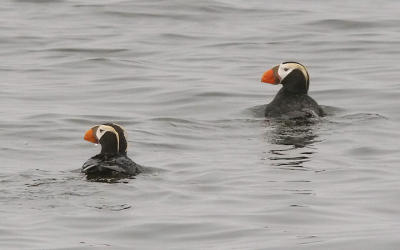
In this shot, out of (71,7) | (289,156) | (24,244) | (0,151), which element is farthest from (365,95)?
(71,7)

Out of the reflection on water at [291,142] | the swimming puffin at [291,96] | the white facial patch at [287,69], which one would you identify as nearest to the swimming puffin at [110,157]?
the reflection on water at [291,142]

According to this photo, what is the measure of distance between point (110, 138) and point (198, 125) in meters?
3.80

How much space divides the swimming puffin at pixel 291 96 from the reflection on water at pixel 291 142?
0.70 feet

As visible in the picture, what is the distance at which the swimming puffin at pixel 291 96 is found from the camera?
18234 mm

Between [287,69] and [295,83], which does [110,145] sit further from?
[287,69]

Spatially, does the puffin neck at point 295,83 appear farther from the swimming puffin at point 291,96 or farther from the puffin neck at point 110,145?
the puffin neck at point 110,145

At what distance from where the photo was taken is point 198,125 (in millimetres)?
18484

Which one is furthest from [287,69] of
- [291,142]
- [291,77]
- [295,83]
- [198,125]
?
[291,142]

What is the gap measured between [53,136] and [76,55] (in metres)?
8.28

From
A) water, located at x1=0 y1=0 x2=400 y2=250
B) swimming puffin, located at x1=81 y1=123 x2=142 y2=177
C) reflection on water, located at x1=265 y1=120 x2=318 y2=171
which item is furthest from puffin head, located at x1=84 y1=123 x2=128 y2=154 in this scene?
reflection on water, located at x1=265 y1=120 x2=318 y2=171

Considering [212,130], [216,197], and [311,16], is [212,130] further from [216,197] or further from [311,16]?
[311,16]

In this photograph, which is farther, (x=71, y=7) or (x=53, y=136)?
(x=71, y=7)

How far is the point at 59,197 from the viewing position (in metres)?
13.3

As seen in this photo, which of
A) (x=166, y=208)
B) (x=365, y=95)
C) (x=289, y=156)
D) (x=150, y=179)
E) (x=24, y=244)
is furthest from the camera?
(x=365, y=95)
